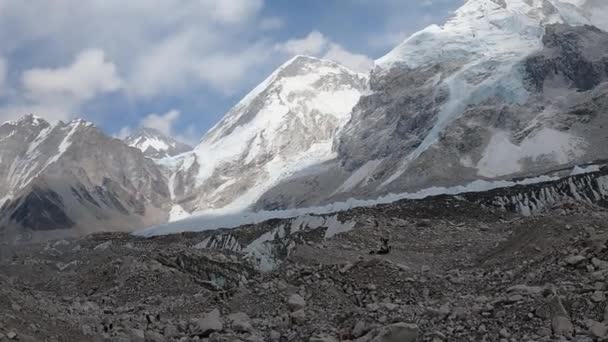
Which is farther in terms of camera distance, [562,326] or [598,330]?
[562,326]

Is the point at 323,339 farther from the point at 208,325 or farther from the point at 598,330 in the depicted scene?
the point at 598,330

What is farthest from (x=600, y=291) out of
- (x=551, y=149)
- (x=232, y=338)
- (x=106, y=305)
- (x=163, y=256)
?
(x=551, y=149)

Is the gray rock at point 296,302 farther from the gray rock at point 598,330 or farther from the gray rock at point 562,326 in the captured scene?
the gray rock at point 598,330

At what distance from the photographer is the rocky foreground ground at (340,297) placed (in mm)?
18000

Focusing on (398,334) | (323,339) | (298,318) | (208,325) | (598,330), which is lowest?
(598,330)

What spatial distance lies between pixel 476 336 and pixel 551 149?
548 ft

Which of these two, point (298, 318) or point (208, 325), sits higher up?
point (208, 325)

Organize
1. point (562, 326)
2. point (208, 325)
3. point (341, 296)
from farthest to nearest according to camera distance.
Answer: point (341, 296) → point (208, 325) → point (562, 326)

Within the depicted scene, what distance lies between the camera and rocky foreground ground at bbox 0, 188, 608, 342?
18.0 meters

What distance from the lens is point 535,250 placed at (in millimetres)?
28859

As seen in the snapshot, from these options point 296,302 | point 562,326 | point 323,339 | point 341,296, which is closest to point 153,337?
point 296,302

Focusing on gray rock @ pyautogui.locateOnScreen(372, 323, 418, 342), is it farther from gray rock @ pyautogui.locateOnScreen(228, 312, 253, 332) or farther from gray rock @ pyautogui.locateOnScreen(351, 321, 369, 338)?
gray rock @ pyautogui.locateOnScreen(228, 312, 253, 332)

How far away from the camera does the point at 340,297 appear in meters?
24.6

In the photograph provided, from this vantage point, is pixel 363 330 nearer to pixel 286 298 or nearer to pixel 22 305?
pixel 286 298
